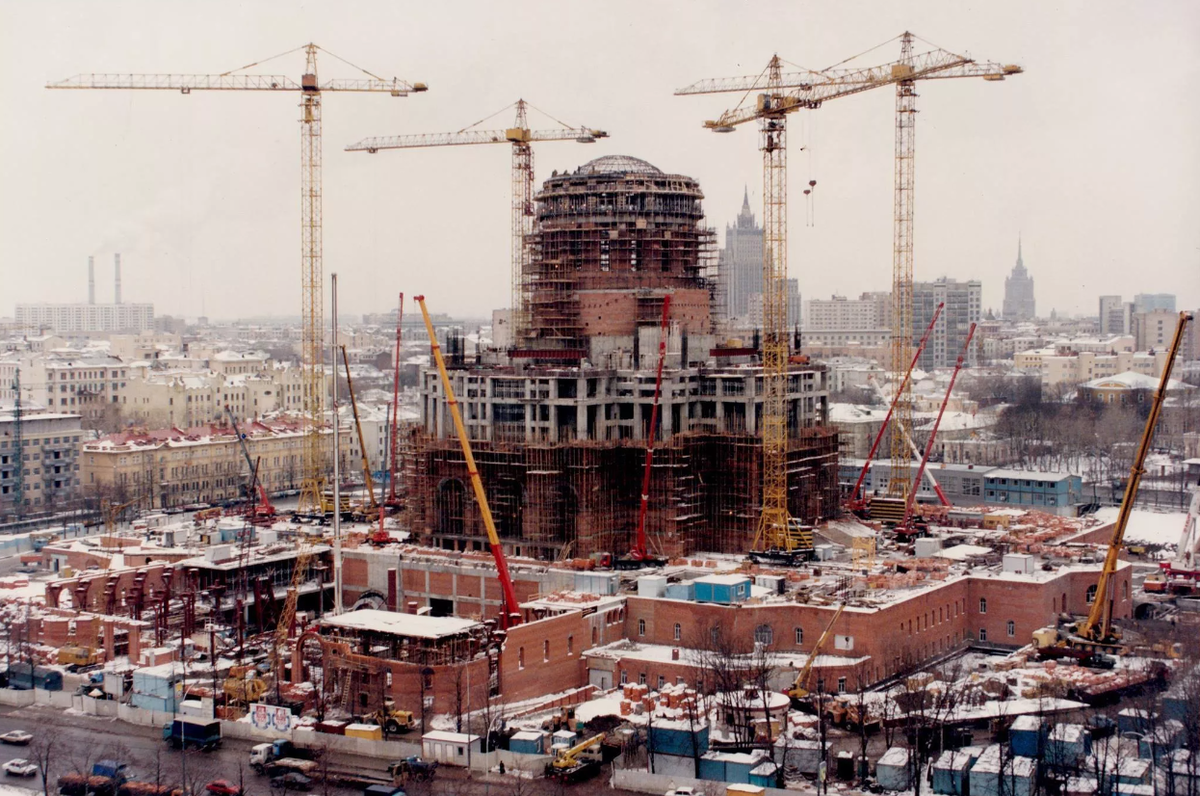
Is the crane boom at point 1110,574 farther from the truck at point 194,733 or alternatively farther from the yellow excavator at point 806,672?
the truck at point 194,733

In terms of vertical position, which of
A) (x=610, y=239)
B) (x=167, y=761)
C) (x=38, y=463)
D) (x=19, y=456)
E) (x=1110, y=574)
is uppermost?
(x=610, y=239)

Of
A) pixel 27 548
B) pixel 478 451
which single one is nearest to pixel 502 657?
pixel 478 451

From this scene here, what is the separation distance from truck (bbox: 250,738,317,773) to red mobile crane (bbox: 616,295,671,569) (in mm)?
18387

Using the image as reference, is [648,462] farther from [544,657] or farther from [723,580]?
[544,657]

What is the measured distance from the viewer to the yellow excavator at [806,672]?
4366cm

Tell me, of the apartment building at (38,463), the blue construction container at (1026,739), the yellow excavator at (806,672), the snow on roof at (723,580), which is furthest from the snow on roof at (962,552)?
the apartment building at (38,463)

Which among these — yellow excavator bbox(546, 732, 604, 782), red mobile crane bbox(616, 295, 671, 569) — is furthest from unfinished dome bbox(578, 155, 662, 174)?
yellow excavator bbox(546, 732, 604, 782)

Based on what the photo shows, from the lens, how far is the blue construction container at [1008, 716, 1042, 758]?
37500mm

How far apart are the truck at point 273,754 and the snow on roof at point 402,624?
5.14 metres

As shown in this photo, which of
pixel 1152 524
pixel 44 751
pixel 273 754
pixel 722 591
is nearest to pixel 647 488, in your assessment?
pixel 722 591

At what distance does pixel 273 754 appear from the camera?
39.3 metres

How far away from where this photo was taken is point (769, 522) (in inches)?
2320

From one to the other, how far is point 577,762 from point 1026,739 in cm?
1024

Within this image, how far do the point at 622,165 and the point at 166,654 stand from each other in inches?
1099
